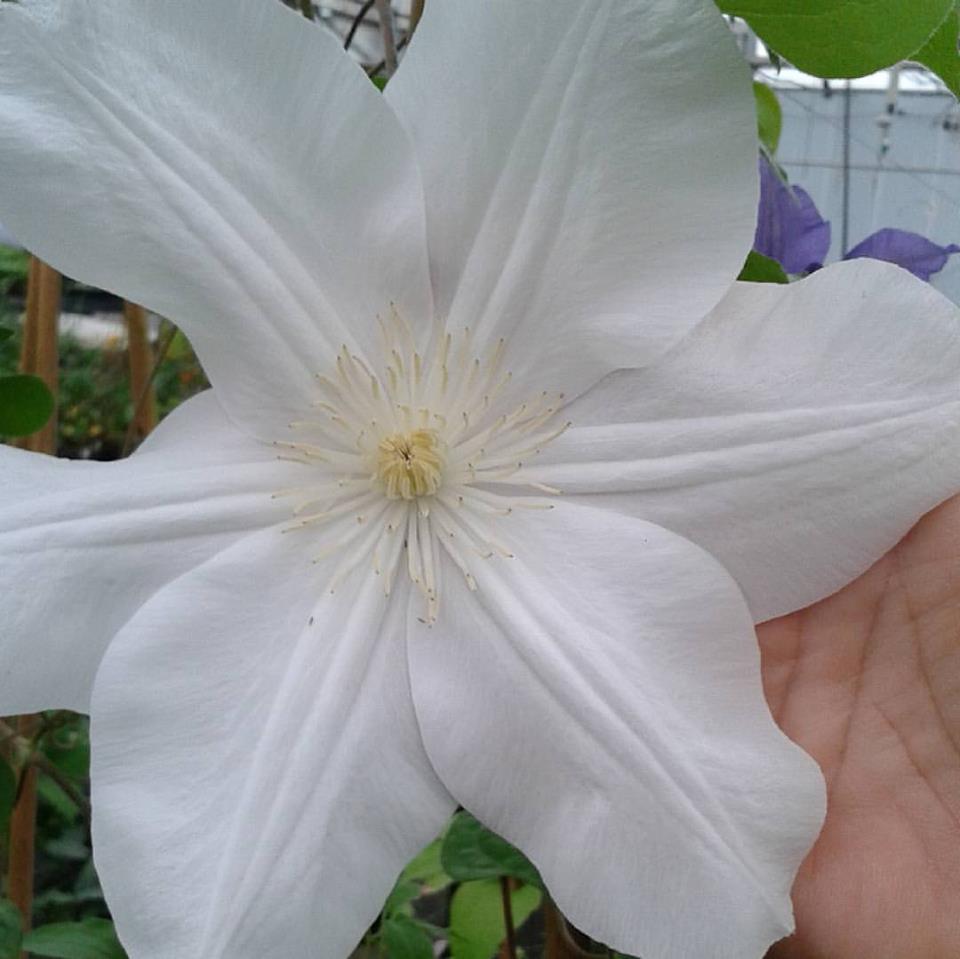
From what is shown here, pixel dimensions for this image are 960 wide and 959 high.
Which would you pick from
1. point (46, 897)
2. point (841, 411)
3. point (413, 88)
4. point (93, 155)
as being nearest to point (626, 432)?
point (841, 411)

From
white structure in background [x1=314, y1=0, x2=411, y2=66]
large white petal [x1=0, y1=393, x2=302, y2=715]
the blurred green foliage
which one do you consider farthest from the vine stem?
the blurred green foliage

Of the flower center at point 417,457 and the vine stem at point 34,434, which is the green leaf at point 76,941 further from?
the flower center at point 417,457

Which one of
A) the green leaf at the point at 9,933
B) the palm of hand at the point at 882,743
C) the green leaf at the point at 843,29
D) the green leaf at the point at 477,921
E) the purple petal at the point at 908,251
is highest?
the green leaf at the point at 843,29

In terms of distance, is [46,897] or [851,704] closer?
[851,704]

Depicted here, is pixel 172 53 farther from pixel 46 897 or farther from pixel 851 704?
pixel 46 897

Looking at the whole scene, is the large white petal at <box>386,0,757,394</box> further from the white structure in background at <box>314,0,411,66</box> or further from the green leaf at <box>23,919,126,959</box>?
the white structure in background at <box>314,0,411,66</box>

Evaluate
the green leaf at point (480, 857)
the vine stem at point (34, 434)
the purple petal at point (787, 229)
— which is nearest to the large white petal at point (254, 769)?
the green leaf at point (480, 857)

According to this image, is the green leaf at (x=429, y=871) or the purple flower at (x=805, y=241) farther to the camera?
the green leaf at (x=429, y=871)

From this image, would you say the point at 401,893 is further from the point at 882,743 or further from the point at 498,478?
the point at 498,478
